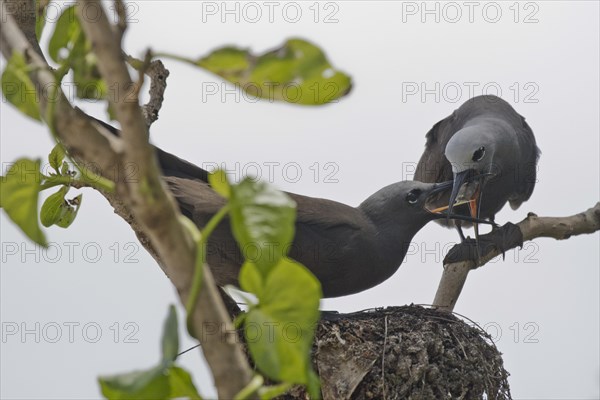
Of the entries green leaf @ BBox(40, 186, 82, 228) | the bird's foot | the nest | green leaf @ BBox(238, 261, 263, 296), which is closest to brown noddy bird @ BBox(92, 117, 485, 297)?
the nest

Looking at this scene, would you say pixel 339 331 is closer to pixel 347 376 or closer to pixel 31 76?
pixel 347 376

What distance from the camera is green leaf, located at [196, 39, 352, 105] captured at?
897mm

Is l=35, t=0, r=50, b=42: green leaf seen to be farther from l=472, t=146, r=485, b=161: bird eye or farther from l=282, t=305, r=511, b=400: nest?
l=472, t=146, r=485, b=161: bird eye

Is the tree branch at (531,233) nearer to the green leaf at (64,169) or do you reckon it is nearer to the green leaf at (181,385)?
the green leaf at (64,169)

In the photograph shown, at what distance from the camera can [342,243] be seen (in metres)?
3.51

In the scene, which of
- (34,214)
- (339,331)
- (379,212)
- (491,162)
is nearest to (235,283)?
(339,331)

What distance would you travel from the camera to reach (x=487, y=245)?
448 cm

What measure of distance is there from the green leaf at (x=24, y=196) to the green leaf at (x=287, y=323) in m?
0.32

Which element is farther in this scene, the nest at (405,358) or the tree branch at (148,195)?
the nest at (405,358)

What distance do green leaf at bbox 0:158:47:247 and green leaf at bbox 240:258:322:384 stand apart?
0.32m

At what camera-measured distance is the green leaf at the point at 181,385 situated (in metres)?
0.92

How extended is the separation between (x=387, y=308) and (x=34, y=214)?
2994mm

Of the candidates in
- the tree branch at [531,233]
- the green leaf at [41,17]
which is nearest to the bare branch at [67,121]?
the green leaf at [41,17]

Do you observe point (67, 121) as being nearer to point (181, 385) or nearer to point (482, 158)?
point (181, 385)
